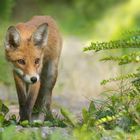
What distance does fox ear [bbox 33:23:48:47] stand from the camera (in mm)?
10906

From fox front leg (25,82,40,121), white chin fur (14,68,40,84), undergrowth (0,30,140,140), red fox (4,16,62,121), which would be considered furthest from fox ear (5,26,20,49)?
undergrowth (0,30,140,140)

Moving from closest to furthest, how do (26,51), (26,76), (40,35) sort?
(26,76) < (26,51) < (40,35)

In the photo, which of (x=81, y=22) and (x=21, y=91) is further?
(x=81, y=22)

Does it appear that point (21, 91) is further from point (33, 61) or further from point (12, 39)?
point (12, 39)

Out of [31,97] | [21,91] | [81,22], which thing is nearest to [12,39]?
[21,91]

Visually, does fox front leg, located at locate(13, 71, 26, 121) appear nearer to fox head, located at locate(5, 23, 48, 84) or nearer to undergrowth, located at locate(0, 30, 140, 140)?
fox head, located at locate(5, 23, 48, 84)

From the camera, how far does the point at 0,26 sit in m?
14.1

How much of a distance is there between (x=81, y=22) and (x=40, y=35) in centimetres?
1522

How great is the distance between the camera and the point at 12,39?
10.8 m

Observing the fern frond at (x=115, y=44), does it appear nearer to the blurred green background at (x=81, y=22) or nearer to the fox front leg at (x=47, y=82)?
the fox front leg at (x=47, y=82)

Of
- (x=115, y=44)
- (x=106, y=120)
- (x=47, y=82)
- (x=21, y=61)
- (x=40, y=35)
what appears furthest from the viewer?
(x=47, y=82)

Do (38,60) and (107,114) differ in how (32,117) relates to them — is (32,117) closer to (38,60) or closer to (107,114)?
(38,60)

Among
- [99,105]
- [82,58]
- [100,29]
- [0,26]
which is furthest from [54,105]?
[100,29]

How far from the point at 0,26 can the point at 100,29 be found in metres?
10.8
